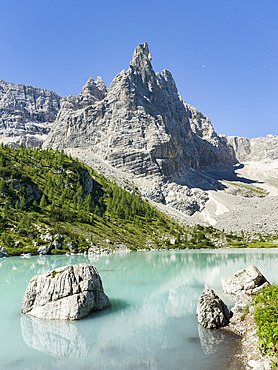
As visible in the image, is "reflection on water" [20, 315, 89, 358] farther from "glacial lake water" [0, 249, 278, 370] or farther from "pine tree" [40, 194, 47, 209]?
"pine tree" [40, 194, 47, 209]

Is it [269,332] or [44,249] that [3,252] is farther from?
[269,332]

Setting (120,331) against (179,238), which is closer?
(120,331)

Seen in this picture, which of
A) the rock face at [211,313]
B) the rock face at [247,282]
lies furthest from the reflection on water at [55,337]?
the rock face at [247,282]

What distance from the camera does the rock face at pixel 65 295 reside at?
20062 mm

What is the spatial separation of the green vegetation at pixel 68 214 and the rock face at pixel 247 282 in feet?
222

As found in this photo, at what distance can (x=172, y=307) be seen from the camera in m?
23.5

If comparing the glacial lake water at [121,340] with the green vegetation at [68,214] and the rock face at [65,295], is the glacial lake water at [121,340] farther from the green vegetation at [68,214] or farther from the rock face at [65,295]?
the green vegetation at [68,214]

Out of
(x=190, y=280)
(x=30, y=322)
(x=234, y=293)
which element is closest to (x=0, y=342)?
(x=30, y=322)

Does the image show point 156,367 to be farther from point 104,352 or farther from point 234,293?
point 234,293

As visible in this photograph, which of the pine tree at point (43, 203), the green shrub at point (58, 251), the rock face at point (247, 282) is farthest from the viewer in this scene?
the pine tree at point (43, 203)

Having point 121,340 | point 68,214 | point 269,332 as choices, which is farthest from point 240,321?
point 68,214

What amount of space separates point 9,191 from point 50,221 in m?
24.3

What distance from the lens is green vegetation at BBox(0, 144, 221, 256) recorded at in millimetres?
90312

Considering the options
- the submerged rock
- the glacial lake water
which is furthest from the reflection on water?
the submerged rock
